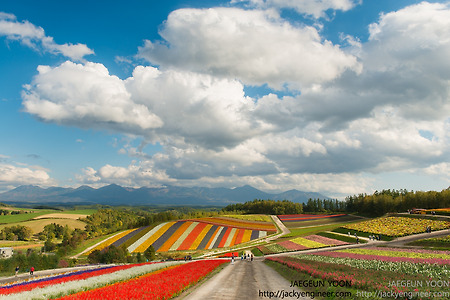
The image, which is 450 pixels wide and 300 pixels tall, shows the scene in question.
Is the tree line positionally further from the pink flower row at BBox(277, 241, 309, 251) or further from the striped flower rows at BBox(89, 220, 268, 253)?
the pink flower row at BBox(277, 241, 309, 251)

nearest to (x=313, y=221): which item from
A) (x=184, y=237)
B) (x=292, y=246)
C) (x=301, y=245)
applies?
(x=301, y=245)

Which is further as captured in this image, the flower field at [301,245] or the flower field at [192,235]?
the flower field at [192,235]

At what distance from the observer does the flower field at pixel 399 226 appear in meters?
60.7

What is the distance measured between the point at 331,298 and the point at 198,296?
27.3 ft

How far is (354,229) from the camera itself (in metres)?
75.1

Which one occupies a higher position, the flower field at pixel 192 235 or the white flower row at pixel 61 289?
the white flower row at pixel 61 289

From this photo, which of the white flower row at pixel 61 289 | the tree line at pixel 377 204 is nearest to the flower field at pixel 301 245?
the white flower row at pixel 61 289

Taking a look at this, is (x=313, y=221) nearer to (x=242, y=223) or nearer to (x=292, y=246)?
(x=242, y=223)

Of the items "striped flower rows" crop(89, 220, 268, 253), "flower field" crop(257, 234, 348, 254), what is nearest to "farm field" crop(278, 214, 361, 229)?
"striped flower rows" crop(89, 220, 268, 253)

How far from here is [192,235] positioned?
87.2 m

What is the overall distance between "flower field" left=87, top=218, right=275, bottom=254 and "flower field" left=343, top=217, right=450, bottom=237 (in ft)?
103

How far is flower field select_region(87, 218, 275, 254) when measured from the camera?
3088 inches

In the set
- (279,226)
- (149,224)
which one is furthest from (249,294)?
(149,224)

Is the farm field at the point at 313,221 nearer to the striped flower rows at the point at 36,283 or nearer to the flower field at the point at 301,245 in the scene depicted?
the flower field at the point at 301,245
